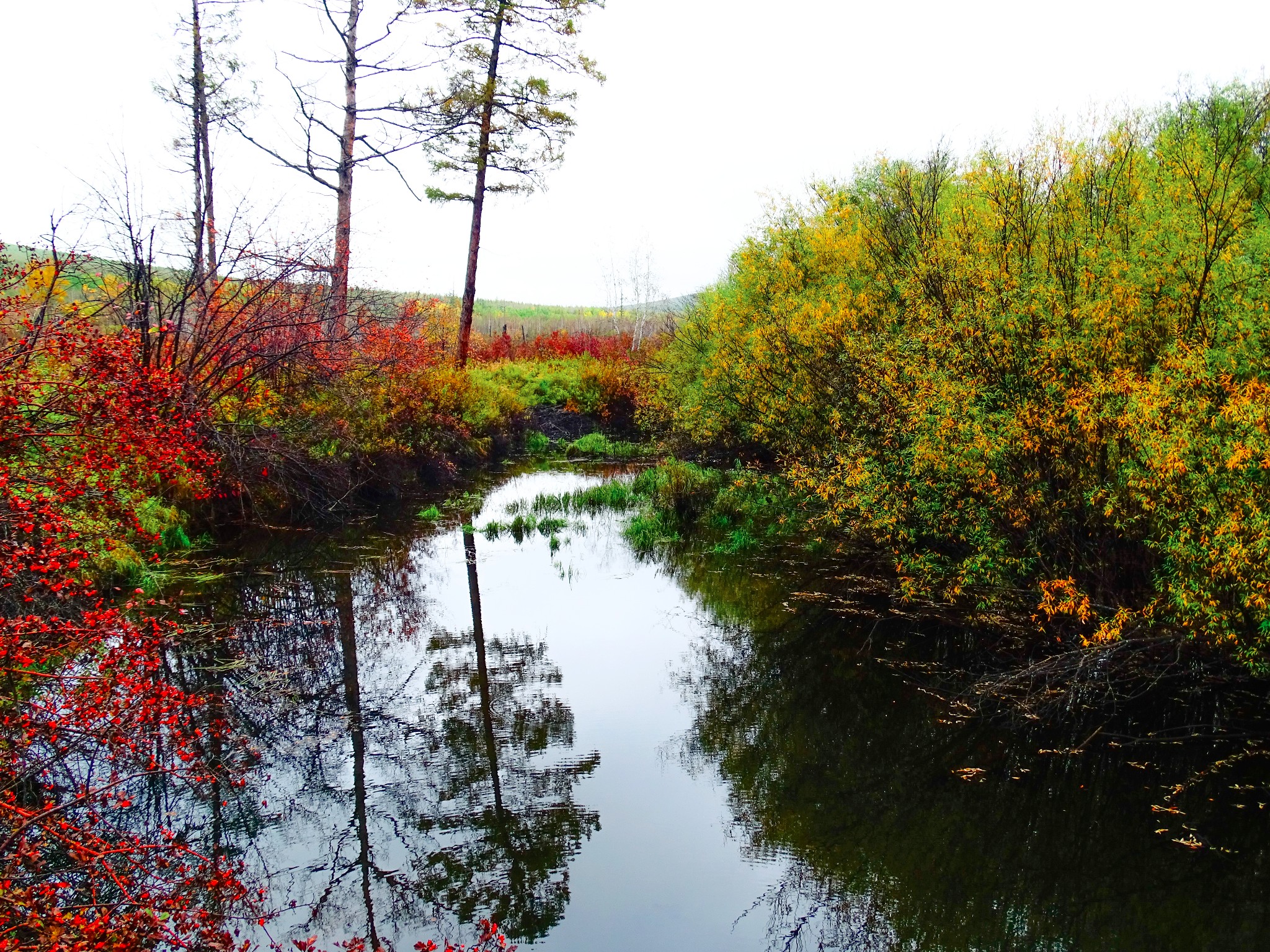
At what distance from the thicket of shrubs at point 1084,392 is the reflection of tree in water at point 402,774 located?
4039 mm

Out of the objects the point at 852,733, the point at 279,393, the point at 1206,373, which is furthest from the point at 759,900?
the point at 279,393

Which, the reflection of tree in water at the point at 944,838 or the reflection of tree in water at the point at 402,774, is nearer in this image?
the reflection of tree in water at the point at 944,838

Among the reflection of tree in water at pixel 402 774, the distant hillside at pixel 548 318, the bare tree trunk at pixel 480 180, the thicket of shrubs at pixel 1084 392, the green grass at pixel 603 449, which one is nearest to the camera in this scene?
the reflection of tree in water at pixel 402 774

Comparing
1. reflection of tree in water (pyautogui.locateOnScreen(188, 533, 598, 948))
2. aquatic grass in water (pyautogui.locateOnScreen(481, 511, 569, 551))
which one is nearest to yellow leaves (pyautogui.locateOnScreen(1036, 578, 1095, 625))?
reflection of tree in water (pyautogui.locateOnScreen(188, 533, 598, 948))

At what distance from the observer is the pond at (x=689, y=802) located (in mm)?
4395

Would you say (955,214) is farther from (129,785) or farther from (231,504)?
(231,504)

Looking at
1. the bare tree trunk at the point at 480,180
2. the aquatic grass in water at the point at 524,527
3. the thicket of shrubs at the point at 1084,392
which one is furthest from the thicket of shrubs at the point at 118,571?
the bare tree trunk at the point at 480,180

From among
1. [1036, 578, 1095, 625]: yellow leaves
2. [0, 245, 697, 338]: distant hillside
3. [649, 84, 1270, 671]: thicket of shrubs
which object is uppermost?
[0, 245, 697, 338]: distant hillside

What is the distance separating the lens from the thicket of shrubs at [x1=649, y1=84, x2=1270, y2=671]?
549 centimetres

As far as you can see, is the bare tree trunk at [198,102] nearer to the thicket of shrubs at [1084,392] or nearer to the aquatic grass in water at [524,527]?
the aquatic grass in water at [524,527]

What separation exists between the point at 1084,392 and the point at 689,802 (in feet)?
14.1

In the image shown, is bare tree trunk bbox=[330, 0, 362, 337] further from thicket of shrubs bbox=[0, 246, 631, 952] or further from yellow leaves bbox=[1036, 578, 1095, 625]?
yellow leaves bbox=[1036, 578, 1095, 625]

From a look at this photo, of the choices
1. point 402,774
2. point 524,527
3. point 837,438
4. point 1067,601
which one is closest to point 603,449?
point 524,527

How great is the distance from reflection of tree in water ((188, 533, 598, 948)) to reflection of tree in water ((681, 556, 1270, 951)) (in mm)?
1262
